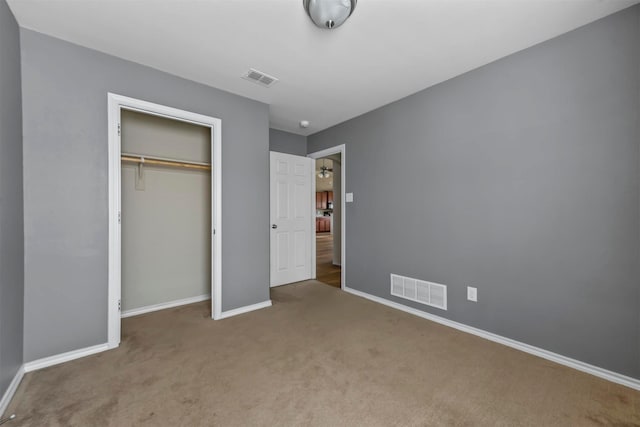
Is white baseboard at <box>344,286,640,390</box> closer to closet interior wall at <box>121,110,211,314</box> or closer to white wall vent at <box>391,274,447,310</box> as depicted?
white wall vent at <box>391,274,447,310</box>

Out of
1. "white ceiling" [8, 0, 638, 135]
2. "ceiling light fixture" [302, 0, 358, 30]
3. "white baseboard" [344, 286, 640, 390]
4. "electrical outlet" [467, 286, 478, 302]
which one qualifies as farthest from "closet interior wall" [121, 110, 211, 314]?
"electrical outlet" [467, 286, 478, 302]

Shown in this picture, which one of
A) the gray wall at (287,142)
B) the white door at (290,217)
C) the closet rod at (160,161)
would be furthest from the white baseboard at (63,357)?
the gray wall at (287,142)

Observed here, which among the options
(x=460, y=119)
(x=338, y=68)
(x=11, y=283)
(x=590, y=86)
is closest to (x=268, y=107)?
(x=338, y=68)

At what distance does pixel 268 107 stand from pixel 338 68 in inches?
44.7

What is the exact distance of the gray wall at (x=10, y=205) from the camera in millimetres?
1610

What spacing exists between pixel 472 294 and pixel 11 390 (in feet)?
11.5

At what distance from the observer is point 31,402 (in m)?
1.61

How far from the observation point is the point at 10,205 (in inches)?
67.8

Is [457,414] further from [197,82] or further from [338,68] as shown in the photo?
[197,82]

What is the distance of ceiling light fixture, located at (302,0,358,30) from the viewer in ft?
5.44

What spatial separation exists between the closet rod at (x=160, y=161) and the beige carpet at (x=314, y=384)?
5.58 feet

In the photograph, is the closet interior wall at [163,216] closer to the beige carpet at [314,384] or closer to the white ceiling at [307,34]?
the beige carpet at [314,384]

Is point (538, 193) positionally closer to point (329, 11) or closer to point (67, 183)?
point (329, 11)

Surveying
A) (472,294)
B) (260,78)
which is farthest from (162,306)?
(472,294)
